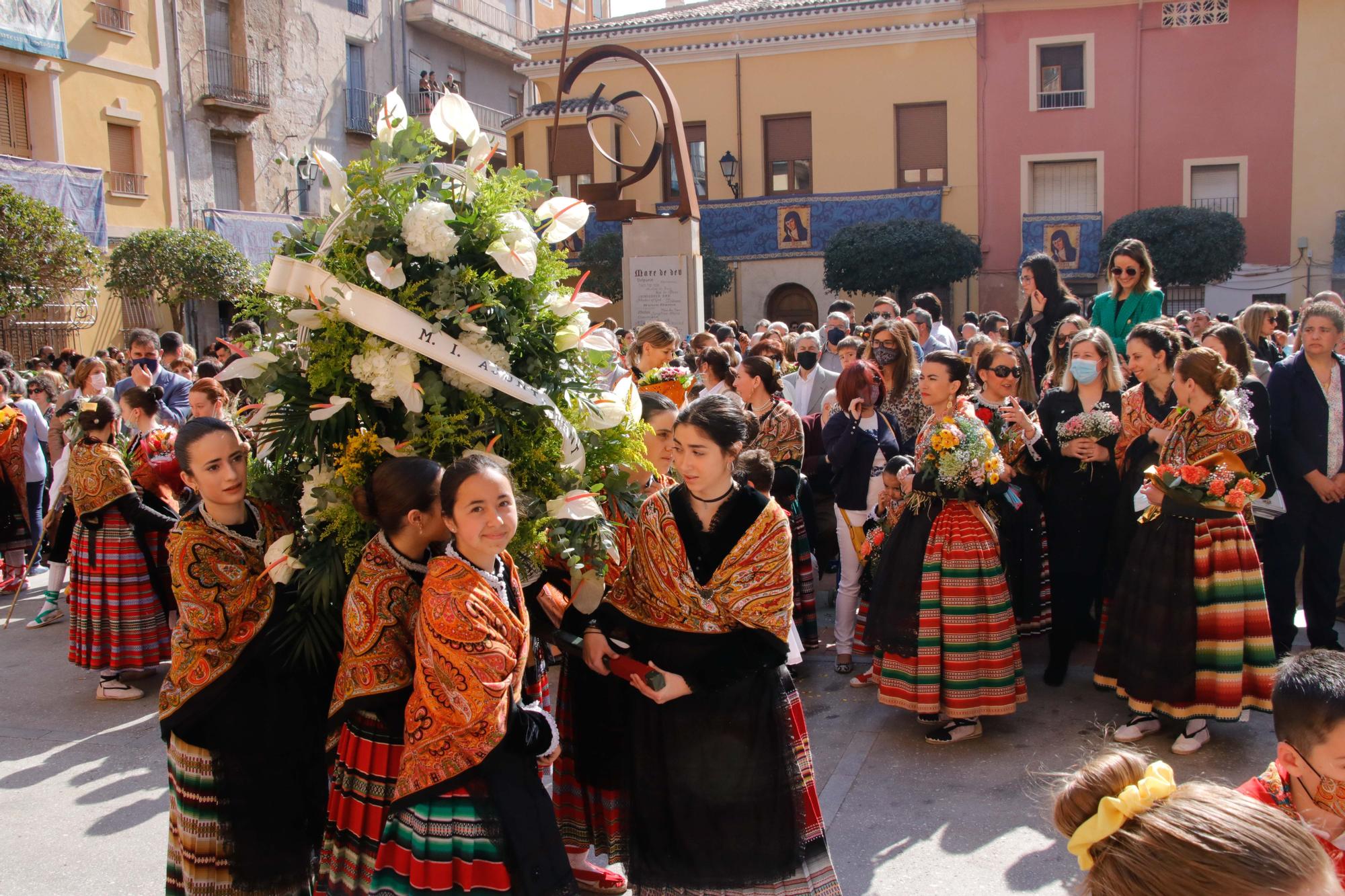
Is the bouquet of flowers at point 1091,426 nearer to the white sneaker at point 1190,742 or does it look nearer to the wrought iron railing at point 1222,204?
the white sneaker at point 1190,742

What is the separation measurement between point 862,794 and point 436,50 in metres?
28.9

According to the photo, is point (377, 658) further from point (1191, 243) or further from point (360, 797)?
point (1191, 243)

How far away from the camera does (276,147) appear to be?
2450cm

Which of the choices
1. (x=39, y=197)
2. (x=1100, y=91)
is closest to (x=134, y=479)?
(x=39, y=197)

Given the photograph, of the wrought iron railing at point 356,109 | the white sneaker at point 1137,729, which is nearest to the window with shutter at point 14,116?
the wrought iron railing at point 356,109

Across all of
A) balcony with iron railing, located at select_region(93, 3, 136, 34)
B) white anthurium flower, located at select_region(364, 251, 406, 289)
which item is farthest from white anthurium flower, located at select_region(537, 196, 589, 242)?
balcony with iron railing, located at select_region(93, 3, 136, 34)

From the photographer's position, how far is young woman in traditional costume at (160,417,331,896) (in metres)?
3.02

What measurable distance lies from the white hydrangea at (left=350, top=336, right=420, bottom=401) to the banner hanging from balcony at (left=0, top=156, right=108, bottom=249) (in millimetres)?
17257

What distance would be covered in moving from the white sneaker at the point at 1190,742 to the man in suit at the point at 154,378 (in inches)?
263

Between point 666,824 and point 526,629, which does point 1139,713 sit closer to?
point 666,824

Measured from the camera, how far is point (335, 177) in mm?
3057

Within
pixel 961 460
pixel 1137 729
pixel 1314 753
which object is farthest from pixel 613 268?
pixel 1314 753

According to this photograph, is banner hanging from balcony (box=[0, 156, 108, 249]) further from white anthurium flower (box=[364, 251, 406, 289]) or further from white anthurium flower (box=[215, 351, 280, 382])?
white anthurium flower (box=[364, 251, 406, 289])

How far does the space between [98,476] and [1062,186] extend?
23579 mm
